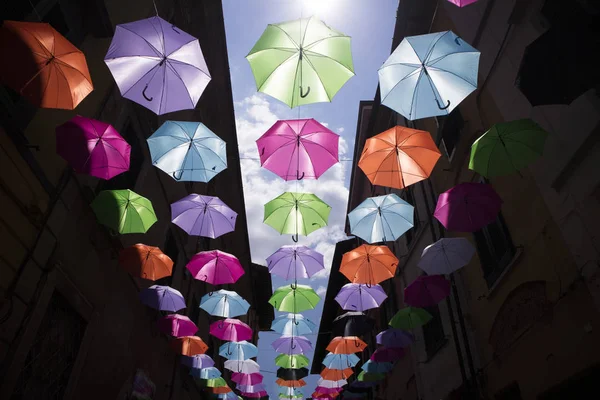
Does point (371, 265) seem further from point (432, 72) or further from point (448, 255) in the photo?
point (432, 72)

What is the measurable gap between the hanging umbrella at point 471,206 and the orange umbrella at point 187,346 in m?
8.47

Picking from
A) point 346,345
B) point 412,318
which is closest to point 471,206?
point 412,318

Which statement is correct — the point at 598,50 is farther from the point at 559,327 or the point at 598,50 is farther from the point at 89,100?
the point at 89,100

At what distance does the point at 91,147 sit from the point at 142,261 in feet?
10.6

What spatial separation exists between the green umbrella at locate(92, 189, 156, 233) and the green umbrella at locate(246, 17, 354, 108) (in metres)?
3.56

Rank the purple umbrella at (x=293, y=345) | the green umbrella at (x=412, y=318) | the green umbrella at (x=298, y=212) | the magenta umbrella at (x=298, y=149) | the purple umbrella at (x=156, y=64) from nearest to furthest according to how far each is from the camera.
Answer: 1. the purple umbrella at (x=156, y=64)
2. the magenta umbrella at (x=298, y=149)
3. the green umbrella at (x=298, y=212)
4. the green umbrella at (x=412, y=318)
5. the purple umbrella at (x=293, y=345)

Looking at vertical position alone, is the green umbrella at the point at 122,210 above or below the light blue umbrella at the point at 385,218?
below

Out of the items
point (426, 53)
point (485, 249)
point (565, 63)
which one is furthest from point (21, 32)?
point (485, 249)

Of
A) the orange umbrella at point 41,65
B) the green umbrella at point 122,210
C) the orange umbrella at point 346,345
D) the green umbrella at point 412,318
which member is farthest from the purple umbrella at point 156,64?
the orange umbrella at point 346,345

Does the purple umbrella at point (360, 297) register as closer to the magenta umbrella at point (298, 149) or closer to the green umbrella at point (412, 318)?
the green umbrella at point (412, 318)

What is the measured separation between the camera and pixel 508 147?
6145 mm

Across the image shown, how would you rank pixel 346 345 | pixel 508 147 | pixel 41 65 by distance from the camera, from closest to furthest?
pixel 41 65 < pixel 508 147 < pixel 346 345

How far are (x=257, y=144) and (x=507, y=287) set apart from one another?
5.75 meters

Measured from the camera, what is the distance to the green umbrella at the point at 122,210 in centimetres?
751
